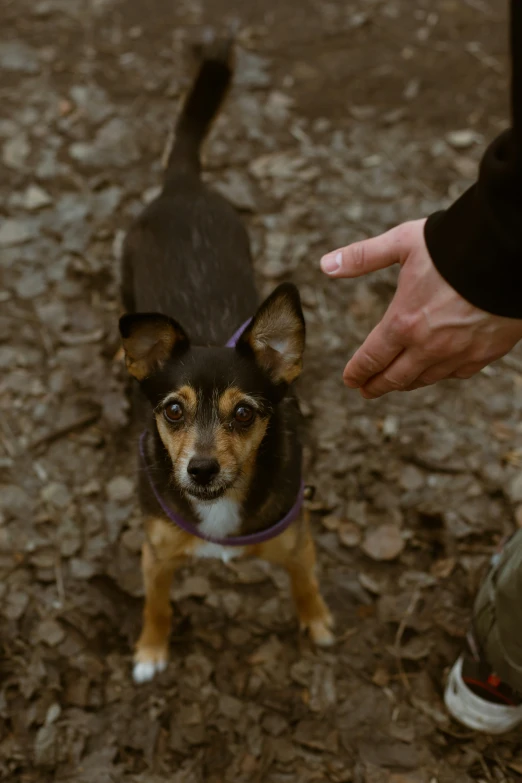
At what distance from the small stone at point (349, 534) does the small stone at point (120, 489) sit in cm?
109

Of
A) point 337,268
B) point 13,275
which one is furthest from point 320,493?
point 13,275

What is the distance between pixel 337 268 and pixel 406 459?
1936 mm

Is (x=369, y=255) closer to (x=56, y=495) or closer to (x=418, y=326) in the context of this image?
(x=418, y=326)

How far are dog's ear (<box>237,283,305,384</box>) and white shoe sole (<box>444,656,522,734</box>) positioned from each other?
147 centimetres

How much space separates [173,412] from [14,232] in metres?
2.82

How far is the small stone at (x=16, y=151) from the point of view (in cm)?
541

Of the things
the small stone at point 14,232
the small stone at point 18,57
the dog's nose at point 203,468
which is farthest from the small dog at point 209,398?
the small stone at point 18,57

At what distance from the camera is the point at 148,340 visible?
2838mm

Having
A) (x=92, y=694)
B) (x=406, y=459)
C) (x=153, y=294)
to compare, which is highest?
(x=153, y=294)

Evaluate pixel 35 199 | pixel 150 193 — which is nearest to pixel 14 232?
pixel 35 199

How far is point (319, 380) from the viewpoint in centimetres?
434

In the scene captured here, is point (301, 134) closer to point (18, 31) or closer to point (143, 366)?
point (18, 31)

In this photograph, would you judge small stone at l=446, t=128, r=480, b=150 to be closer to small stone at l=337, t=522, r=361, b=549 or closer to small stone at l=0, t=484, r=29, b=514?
small stone at l=337, t=522, r=361, b=549

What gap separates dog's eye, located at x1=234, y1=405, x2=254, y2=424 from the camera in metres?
2.78
